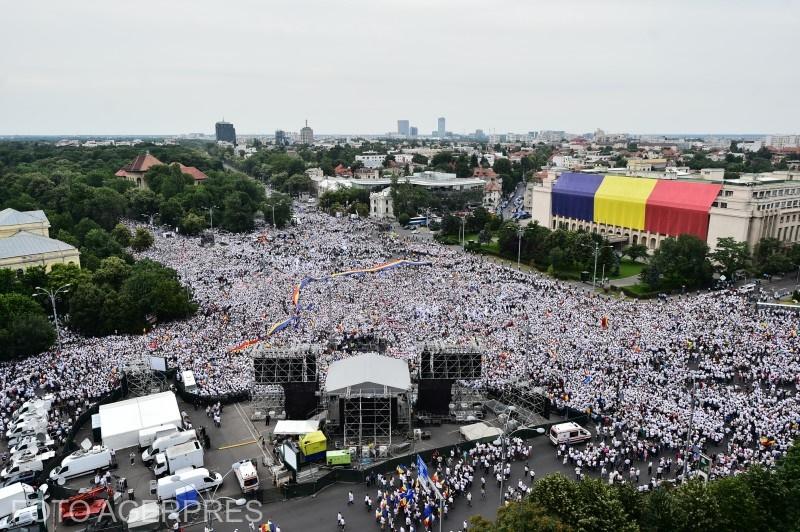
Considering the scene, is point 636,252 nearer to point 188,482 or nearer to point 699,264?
point 699,264

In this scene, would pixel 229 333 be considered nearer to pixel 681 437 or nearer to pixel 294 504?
pixel 294 504

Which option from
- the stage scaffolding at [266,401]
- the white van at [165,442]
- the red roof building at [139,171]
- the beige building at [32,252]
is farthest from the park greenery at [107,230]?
the white van at [165,442]

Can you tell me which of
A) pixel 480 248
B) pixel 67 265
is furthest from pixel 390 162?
pixel 67 265

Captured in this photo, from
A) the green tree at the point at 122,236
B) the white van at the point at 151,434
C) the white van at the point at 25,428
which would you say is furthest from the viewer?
the green tree at the point at 122,236

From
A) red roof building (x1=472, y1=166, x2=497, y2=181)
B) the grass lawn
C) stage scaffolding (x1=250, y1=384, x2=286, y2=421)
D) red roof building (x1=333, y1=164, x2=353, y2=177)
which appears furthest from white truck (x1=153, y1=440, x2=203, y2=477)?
red roof building (x1=333, y1=164, x2=353, y2=177)

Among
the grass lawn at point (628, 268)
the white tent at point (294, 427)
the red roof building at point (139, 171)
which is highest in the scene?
the red roof building at point (139, 171)

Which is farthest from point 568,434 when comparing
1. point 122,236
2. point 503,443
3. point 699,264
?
point 122,236

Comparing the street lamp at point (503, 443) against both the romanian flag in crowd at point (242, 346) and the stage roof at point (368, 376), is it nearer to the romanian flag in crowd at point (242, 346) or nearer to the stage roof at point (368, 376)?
the stage roof at point (368, 376)
